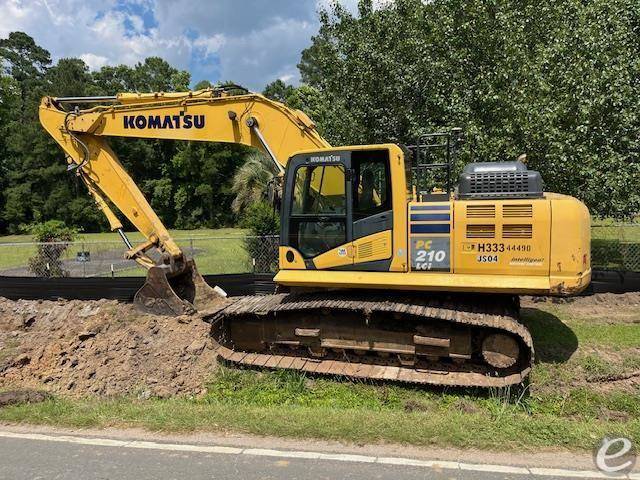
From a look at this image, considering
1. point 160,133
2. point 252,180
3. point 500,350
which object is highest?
point 252,180

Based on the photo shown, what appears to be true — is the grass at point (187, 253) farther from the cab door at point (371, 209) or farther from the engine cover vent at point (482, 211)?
the engine cover vent at point (482, 211)

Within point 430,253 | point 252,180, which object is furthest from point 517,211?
point 252,180

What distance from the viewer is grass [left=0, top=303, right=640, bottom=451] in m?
4.61

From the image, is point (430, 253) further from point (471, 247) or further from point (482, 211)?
point (482, 211)

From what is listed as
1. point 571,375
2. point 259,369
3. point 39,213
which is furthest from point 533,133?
point 39,213

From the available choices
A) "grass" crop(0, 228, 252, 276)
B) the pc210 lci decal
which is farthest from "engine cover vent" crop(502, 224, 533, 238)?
"grass" crop(0, 228, 252, 276)

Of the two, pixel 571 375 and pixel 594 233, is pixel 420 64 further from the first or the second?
pixel 571 375

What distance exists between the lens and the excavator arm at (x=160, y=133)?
794cm

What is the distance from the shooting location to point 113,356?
757 centimetres

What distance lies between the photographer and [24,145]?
51.2m

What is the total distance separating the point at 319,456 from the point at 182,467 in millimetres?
1117

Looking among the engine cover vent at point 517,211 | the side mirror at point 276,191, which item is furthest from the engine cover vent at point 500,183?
the side mirror at point 276,191

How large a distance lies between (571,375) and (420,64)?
8.53m

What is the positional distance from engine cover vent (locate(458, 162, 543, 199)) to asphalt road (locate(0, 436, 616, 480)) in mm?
3350
